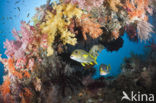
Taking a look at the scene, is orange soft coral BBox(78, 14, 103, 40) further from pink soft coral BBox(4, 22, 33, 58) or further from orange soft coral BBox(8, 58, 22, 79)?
orange soft coral BBox(8, 58, 22, 79)

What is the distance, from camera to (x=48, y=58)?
14.0 feet

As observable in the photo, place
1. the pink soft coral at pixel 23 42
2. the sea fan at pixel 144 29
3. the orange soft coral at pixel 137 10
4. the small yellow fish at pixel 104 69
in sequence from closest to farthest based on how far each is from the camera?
the pink soft coral at pixel 23 42
the small yellow fish at pixel 104 69
the orange soft coral at pixel 137 10
the sea fan at pixel 144 29

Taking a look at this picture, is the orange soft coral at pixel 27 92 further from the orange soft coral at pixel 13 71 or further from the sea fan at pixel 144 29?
the sea fan at pixel 144 29

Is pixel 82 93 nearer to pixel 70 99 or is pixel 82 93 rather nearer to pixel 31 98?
pixel 70 99

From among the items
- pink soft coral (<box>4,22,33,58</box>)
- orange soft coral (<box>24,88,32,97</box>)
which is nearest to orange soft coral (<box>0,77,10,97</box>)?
orange soft coral (<box>24,88,32,97</box>)

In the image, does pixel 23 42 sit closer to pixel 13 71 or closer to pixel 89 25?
pixel 13 71

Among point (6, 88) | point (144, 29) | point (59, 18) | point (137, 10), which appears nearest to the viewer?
point (59, 18)

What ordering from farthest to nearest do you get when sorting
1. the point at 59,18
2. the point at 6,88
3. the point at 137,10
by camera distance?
the point at 137,10 < the point at 6,88 < the point at 59,18

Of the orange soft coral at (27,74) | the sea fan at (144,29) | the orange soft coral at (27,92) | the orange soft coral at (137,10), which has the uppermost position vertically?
the orange soft coral at (137,10)

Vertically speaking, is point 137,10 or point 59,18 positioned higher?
point 137,10

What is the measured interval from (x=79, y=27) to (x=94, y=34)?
646 millimetres

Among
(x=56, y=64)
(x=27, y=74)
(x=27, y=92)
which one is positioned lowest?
(x=27, y=92)

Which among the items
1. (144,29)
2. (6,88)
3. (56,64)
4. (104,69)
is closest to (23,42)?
(56,64)

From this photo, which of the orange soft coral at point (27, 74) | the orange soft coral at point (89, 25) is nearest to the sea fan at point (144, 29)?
the orange soft coral at point (89, 25)
